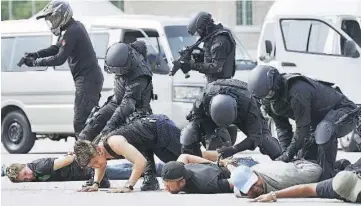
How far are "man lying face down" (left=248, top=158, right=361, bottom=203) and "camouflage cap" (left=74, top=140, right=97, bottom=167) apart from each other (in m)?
1.80

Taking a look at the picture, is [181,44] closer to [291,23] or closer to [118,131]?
[291,23]

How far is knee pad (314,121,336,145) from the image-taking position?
10.5 meters

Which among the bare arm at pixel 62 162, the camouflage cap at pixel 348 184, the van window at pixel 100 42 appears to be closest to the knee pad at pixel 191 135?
the bare arm at pixel 62 162

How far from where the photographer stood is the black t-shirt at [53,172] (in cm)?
1185

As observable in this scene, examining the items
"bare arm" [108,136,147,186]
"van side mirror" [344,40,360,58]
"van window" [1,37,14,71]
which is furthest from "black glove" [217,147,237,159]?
"van window" [1,37,14,71]

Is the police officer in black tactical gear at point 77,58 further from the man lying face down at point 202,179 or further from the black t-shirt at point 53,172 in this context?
the man lying face down at point 202,179

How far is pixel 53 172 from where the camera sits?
11.9 metres

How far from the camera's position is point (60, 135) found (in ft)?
61.2

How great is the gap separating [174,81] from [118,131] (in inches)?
245

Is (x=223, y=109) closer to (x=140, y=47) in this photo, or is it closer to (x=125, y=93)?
(x=125, y=93)

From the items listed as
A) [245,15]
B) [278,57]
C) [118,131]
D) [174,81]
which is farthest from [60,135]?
[245,15]

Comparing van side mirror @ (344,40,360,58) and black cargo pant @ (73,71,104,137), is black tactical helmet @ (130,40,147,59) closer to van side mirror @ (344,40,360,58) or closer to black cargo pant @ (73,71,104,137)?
black cargo pant @ (73,71,104,137)

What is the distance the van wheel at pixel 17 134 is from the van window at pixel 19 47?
69cm

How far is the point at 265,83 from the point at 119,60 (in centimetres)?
165
